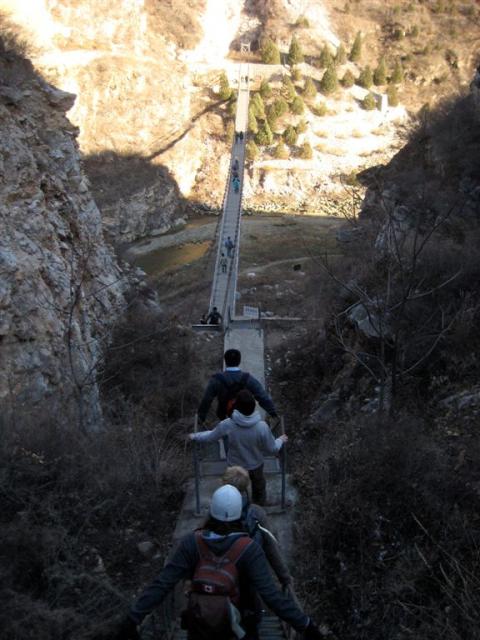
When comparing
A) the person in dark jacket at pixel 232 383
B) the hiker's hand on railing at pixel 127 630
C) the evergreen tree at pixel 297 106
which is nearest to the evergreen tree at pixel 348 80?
the evergreen tree at pixel 297 106

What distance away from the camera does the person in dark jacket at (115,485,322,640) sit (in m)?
3.00

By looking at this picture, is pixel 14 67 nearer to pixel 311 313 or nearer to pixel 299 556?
pixel 311 313

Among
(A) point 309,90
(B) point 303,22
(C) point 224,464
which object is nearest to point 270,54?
(A) point 309,90

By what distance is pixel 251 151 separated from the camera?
47406 mm

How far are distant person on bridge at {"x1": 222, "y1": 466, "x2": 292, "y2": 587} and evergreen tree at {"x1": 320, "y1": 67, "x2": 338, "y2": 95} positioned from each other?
53.1 meters

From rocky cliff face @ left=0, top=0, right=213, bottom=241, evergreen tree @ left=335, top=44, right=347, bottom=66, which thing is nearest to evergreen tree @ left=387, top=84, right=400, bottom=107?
evergreen tree @ left=335, top=44, right=347, bottom=66

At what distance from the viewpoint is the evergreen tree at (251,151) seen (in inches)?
1864

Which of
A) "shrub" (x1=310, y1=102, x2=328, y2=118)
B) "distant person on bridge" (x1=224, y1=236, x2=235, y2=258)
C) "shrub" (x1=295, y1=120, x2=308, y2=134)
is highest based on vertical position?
"shrub" (x1=310, y1=102, x2=328, y2=118)

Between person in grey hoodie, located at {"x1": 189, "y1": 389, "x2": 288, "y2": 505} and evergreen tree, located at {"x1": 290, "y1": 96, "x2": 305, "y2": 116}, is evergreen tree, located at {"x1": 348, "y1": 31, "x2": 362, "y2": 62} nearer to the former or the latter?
evergreen tree, located at {"x1": 290, "y1": 96, "x2": 305, "y2": 116}

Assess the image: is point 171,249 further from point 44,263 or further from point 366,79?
point 366,79

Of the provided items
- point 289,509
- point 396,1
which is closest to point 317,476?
point 289,509

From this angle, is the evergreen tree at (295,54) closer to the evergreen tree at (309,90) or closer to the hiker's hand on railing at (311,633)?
the evergreen tree at (309,90)

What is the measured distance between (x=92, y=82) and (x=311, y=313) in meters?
36.4

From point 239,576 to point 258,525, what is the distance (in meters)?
0.48
